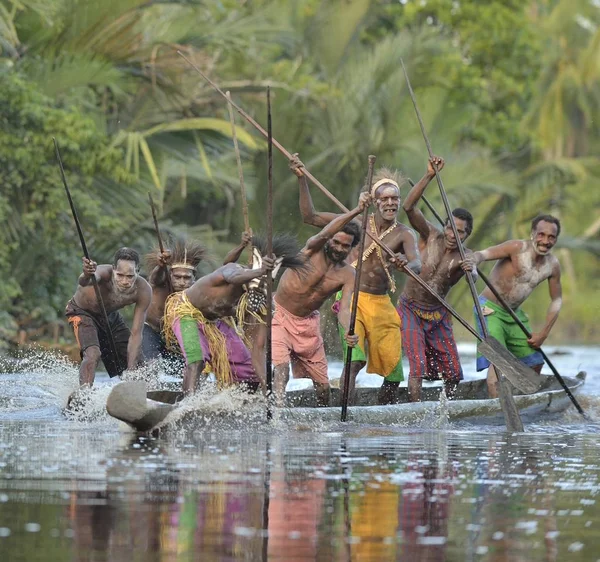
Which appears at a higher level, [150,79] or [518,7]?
[518,7]

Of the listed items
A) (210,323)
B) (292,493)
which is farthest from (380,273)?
(292,493)

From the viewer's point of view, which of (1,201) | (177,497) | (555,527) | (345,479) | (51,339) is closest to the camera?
(555,527)

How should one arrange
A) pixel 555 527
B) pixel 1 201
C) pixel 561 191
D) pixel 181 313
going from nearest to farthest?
pixel 555 527
pixel 181 313
pixel 1 201
pixel 561 191

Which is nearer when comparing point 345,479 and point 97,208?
point 345,479

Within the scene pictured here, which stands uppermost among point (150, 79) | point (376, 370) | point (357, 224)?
point (150, 79)

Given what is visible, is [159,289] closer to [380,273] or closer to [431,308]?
[380,273]

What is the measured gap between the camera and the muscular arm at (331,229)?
392 inches

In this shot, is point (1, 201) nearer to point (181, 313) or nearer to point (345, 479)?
point (181, 313)

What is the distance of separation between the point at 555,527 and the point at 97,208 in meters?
11.1

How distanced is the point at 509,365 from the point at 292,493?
461 centimetres

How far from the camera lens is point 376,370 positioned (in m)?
11.3

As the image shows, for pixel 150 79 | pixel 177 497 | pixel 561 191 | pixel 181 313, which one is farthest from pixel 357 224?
pixel 561 191

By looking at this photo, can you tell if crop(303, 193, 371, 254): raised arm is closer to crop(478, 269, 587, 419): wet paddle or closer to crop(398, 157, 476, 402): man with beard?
crop(398, 157, 476, 402): man with beard

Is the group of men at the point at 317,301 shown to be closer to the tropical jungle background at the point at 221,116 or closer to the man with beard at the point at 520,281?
the man with beard at the point at 520,281
